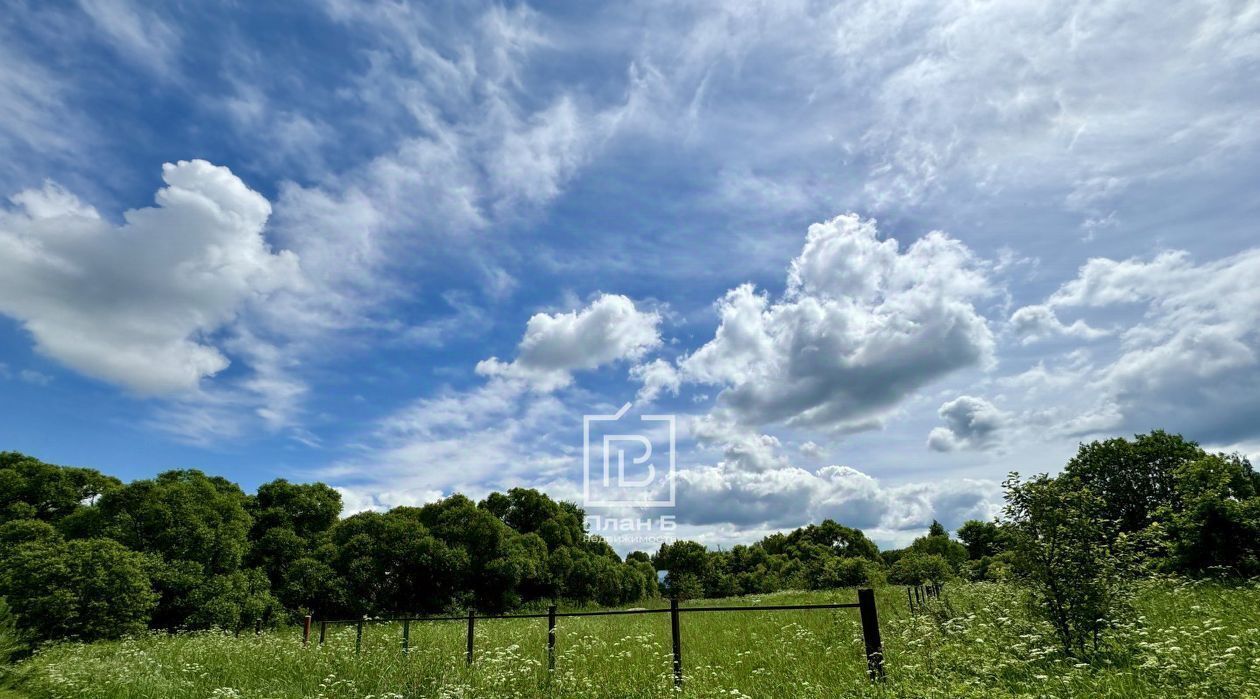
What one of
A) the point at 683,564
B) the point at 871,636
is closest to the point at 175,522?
the point at 871,636

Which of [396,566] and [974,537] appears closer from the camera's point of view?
[396,566]

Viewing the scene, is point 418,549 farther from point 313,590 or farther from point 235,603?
point 235,603

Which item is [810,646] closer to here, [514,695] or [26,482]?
[514,695]

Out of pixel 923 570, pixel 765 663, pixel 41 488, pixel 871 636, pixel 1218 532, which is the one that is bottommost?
pixel 923 570

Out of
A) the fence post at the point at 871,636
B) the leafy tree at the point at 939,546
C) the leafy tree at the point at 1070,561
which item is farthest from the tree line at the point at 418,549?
the leafy tree at the point at 939,546

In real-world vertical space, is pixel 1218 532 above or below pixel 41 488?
below

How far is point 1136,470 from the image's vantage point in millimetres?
35625

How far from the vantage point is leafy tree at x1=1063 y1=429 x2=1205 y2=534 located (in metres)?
34.1

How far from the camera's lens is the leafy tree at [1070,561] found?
7.37 m

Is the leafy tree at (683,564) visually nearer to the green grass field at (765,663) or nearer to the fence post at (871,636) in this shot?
the green grass field at (765,663)

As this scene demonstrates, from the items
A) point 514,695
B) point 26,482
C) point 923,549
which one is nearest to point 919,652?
point 514,695

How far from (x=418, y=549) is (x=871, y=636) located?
1022 inches

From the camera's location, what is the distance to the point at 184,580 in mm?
22453

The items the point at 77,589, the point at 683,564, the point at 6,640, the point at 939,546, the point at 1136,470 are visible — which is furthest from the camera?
the point at 939,546
